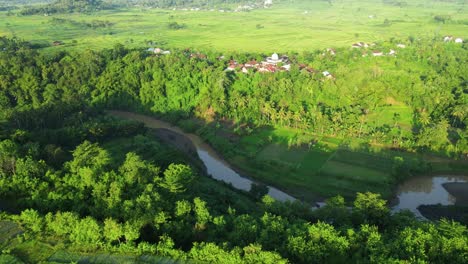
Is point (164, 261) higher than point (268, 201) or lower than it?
higher

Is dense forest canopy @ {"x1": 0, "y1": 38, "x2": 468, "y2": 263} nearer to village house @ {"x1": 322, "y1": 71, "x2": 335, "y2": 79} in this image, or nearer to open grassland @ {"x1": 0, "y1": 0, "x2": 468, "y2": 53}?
village house @ {"x1": 322, "y1": 71, "x2": 335, "y2": 79}

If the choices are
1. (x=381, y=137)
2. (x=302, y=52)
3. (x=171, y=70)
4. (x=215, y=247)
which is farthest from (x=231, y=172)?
(x=302, y=52)

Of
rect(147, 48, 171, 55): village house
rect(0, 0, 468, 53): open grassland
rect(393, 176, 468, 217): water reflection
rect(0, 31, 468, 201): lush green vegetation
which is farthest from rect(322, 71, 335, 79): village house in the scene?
rect(147, 48, 171, 55): village house

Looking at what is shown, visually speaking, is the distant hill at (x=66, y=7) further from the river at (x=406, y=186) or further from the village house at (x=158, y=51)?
the river at (x=406, y=186)

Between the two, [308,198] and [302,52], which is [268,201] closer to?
[308,198]

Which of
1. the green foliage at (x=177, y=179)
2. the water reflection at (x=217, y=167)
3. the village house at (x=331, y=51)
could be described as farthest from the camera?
the village house at (x=331, y=51)

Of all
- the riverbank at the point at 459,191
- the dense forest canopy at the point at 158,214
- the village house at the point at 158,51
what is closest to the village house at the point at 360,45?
the village house at the point at 158,51

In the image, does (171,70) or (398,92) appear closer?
(398,92)

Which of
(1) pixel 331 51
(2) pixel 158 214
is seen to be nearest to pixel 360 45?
(1) pixel 331 51
